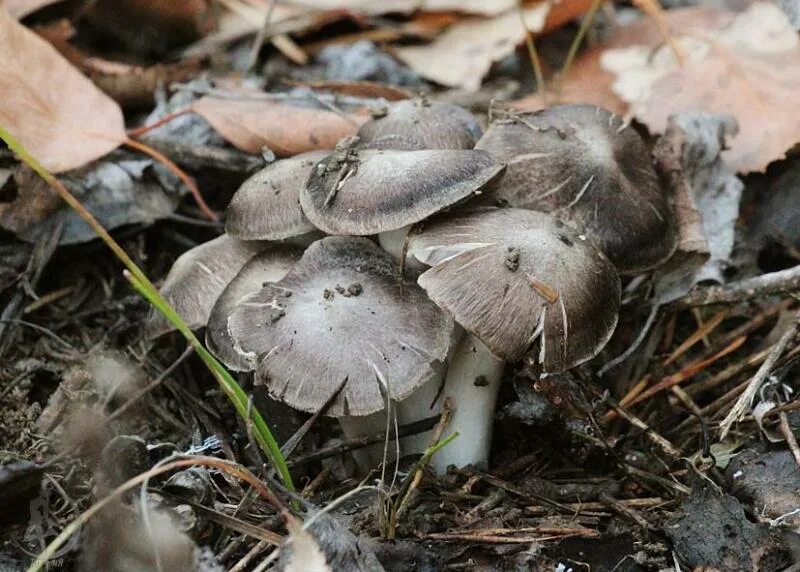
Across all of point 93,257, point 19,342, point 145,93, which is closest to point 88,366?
point 19,342

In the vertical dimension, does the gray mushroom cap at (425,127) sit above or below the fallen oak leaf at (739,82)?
above

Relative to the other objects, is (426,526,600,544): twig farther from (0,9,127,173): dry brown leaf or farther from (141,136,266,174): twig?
(0,9,127,173): dry brown leaf

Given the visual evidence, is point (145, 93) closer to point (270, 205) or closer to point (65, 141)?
point (65, 141)

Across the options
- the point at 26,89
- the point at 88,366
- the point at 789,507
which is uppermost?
the point at 26,89

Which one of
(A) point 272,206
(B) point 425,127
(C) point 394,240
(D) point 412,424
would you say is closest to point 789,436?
(D) point 412,424

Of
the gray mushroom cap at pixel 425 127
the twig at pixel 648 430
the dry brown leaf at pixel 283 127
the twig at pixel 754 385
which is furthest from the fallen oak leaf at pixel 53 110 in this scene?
the twig at pixel 754 385

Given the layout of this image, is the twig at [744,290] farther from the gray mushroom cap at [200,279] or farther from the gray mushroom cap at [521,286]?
the gray mushroom cap at [200,279]
